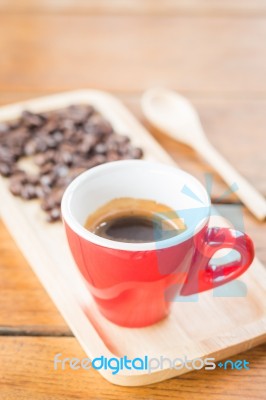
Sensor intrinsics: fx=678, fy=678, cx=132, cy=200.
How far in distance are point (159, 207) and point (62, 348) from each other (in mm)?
170

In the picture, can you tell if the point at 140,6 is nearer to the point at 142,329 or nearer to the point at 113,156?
the point at 113,156

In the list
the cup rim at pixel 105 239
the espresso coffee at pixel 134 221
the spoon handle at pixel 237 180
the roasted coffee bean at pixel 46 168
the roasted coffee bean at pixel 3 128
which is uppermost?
the cup rim at pixel 105 239

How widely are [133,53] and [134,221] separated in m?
0.60

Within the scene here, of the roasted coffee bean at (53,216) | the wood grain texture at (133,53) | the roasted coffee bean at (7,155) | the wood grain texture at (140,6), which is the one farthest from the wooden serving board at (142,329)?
the wood grain texture at (140,6)

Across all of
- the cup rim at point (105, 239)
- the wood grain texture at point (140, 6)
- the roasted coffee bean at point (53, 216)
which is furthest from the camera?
the wood grain texture at point (140, 6)

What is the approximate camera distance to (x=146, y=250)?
0.57m

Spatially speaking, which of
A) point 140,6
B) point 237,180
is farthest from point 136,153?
point 140,6

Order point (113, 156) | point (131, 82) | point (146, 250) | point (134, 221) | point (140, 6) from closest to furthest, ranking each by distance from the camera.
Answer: point (146, 250) → point (134, 221) → point (113, 156) → point (131, 82) → point (140, 6)

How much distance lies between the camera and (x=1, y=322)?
2.23 ft

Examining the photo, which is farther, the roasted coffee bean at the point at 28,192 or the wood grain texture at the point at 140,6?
the wood grain texture at the point at 140,6

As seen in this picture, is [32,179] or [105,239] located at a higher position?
[105,239]

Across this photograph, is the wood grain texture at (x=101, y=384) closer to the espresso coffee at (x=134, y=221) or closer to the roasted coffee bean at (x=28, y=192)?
the espresso coffee at (x=134, y=221)

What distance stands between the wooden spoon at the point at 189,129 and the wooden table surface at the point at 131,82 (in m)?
0.01

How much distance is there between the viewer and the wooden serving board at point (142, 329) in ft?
2.04
